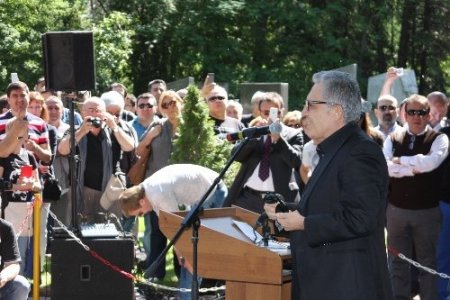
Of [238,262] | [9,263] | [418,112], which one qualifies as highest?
[418,112]

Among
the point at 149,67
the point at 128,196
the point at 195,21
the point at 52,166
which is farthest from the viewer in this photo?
the point at 149,67

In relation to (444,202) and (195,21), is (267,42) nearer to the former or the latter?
(195,21)

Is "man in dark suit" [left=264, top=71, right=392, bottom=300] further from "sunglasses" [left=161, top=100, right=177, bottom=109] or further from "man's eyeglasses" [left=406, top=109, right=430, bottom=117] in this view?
"sunglasses" [left=161, top=100, right=177, bottom=109]

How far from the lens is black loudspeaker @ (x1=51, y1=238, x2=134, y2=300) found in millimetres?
8625

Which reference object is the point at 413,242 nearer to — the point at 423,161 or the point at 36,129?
the point at 423,161

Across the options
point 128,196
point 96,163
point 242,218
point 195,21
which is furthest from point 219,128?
point 195,21

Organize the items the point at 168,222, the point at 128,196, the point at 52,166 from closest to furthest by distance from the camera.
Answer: the point at 168,222 < the point at 128,196 < the point at 52,166

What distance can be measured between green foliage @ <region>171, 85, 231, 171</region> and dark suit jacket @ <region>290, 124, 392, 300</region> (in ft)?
16.9

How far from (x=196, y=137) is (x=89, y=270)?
2.04 meters

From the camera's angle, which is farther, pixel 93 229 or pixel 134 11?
pixel 134 11

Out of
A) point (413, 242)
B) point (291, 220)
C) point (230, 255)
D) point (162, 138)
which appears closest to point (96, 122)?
point (162, 138)

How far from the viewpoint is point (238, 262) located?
624 centimetres

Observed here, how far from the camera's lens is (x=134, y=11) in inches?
1122

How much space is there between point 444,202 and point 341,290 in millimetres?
4199
